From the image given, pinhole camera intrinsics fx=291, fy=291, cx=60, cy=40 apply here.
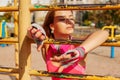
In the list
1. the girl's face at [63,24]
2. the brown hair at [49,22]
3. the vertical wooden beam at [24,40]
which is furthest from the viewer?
the brown hair at [49,22]

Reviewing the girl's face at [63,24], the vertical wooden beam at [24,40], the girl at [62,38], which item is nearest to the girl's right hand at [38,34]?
the girl at [62,38]

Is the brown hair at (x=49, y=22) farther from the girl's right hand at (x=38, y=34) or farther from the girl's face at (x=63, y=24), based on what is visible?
the girl's right hand at (x=38, y=34)

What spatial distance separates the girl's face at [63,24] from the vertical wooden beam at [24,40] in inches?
9.4

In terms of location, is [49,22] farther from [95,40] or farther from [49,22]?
[95,40]

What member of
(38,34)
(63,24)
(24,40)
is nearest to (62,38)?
(63,24)

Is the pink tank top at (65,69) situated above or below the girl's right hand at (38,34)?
below

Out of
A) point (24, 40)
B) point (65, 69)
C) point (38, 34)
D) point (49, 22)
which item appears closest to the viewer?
point (38, 34)

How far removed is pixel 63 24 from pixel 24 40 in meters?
0.26

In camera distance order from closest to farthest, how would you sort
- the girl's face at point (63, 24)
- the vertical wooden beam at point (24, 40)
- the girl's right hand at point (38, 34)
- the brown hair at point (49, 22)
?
the girl's right hand at point (38, 34), the vertical wooden beam at point (24, 40), the girl's face at point (63, 24), the brown hair at point (49, 22)

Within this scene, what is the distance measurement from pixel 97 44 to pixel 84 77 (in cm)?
14

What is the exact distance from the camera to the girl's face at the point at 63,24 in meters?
1.44

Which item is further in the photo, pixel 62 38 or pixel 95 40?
pixel 62 38

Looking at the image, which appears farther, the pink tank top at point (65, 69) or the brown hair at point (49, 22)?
the brown hair at point (49, 22)

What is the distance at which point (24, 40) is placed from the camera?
4.18 feet
